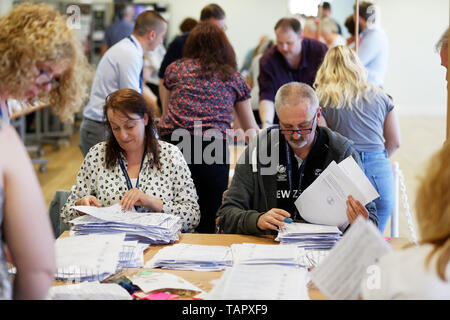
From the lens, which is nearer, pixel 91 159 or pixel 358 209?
pixel 358 209

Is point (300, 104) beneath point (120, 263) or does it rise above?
above

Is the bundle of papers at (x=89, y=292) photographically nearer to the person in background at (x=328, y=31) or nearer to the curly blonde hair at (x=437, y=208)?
the curly blonde hair at (x=437, y=208)

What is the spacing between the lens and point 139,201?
2.66 metres

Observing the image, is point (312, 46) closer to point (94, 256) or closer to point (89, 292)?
point (94, 256)

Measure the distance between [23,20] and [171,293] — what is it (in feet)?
3.04

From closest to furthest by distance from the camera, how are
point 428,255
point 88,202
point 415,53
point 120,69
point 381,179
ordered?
point 428,255 → point 88,202 → point 381,179 → point 120,69 → point 415,53

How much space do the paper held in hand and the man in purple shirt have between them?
2.12m

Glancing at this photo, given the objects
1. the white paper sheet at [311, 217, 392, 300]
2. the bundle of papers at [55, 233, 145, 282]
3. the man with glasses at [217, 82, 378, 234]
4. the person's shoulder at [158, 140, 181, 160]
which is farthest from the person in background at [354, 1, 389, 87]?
the white paper sheet at [311, 217, 392, 300]

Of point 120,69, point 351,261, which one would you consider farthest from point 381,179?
point 351,261

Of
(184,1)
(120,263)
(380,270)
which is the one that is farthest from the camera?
(184,1)

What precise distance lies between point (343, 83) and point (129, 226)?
180cm
